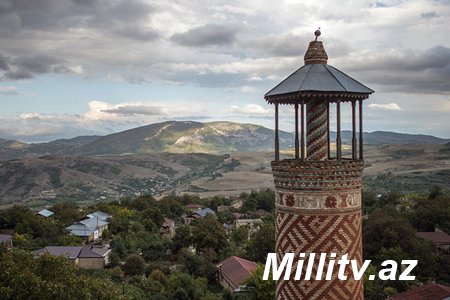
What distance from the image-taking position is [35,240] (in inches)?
2461

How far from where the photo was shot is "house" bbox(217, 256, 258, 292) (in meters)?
41.8

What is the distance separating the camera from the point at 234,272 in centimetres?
4484

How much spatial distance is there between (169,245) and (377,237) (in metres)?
26.5

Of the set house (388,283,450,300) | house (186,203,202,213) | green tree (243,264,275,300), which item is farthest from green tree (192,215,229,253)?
house (186,203,202,213)

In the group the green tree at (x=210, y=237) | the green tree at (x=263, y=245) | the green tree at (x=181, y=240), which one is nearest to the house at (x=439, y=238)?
the green tree at (x=263, y=245)

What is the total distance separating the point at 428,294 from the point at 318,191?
2781cm

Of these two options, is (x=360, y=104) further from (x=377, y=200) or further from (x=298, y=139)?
(x=377, y=200)

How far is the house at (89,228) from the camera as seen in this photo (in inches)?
2657

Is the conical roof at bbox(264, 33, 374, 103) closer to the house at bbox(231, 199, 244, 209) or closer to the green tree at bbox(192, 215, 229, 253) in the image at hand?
the green tree at bbox(192, 215, 229, 253)

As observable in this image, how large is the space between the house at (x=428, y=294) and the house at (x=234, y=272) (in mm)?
13141

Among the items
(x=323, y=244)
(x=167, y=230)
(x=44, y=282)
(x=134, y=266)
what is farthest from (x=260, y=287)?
(x=167, y=230)

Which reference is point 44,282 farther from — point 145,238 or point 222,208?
point 222,208

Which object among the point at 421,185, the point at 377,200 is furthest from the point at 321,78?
the point at 421,185

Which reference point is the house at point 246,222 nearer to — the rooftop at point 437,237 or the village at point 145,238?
the village at point 145,238
